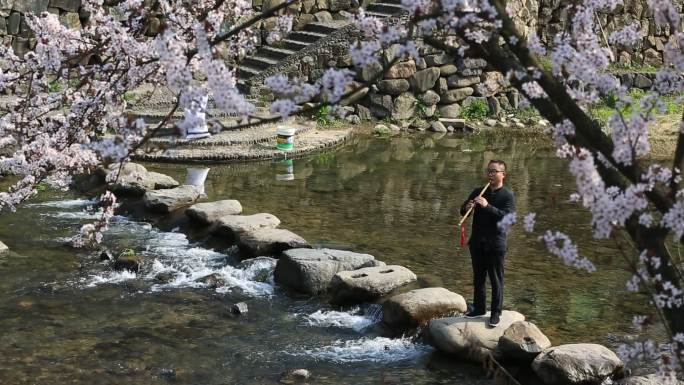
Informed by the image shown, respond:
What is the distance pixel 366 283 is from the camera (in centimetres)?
958

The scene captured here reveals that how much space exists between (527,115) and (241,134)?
6.96 metres

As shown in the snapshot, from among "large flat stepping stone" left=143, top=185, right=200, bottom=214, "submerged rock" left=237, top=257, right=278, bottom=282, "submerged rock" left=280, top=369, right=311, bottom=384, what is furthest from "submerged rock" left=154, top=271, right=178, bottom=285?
"submerged rock" left=280, top=369, right=311, bottom=384

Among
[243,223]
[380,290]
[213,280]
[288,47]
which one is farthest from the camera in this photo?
[288,47]

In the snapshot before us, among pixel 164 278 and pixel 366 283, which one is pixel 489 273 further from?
pixel 164 278

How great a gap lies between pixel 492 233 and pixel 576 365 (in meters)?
1.35

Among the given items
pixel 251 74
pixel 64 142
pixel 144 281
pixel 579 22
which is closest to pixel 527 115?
pixel 251 74

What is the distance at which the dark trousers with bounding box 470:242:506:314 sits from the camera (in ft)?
27.3

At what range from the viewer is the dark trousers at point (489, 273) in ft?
27.3

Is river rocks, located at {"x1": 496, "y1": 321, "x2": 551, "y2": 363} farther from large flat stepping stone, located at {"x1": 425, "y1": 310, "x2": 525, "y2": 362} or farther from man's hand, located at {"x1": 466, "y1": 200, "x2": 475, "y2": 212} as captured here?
man's hand, located at {"x1": 466, "y1": 200, "x2": 475, "y2": 212}

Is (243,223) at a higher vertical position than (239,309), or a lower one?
higher

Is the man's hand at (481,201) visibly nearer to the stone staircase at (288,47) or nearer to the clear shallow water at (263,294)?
the clear shallow water at (263,294)

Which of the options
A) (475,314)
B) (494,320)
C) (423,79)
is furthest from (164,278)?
(423,79)

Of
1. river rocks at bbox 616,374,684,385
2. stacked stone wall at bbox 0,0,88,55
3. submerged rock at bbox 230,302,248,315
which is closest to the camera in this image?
river rocks at bbox 616,374,684,385

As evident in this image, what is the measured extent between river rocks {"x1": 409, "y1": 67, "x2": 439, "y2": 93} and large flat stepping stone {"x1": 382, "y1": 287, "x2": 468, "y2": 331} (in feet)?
36.3
